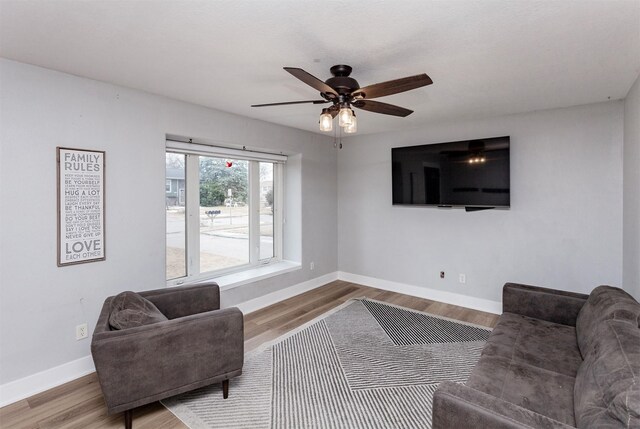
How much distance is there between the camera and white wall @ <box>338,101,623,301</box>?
10.6 feet

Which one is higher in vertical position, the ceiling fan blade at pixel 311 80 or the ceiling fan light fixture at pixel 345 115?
the ceiling fan blade at pixel 311 80

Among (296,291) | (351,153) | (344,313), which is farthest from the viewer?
(351,153)

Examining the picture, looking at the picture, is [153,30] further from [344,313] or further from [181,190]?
[344,313]

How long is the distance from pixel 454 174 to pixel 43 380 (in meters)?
4.50

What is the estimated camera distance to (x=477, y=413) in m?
1.28

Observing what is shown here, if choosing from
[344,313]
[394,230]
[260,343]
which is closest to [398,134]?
[394,230]

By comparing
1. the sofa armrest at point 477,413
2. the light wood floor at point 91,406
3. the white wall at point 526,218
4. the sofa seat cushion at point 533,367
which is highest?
the white wall at point 526,218

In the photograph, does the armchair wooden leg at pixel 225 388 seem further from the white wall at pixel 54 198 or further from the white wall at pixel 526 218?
the white wall at pixel 526 218

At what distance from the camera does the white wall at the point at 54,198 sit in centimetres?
224

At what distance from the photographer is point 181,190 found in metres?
3.54

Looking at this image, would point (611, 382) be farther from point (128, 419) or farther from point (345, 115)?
point (128, 419)

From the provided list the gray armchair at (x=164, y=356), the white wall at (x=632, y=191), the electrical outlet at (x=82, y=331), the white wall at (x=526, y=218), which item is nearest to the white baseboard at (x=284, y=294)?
the white wall at (x=526, y=218)

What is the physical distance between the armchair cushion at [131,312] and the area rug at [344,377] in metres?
0.65

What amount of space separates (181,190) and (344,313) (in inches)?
95.8
